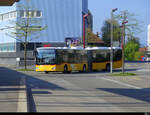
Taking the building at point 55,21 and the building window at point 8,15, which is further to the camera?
the building window at point 8,15

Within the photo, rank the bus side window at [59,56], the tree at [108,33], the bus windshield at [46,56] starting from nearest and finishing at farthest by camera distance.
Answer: the bus windshield at [46,56]
the bus side window at [59,56]
the tree at [108,33]

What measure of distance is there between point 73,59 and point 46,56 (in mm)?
3607

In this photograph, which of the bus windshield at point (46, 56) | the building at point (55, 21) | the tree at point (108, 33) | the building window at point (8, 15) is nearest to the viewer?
the bus windshield at point (46, 56)

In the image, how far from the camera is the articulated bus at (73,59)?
110 feet

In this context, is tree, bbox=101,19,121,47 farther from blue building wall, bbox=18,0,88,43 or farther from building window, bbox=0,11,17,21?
building window, bbox=0,11,17,21

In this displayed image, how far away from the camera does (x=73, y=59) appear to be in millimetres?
35969

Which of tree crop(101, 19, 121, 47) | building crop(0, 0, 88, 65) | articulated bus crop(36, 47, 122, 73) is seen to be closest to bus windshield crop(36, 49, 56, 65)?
articulated bus crop(36, 47, 122, 73)

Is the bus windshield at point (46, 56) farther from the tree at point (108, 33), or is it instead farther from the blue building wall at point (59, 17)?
the blue building wall at point (59, 17)

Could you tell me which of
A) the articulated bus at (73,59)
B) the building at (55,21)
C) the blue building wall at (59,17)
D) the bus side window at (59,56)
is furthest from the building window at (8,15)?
the bus side window at (59,56)

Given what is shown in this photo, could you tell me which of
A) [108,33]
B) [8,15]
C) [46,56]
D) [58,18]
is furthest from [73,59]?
[108,33]

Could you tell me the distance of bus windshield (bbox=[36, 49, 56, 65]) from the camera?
33469 millimetres

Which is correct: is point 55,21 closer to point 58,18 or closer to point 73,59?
point 58,18

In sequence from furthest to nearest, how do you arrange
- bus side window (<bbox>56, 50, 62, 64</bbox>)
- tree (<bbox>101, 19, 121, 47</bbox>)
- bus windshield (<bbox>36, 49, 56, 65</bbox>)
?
tree (<bbox>101, 19, 121, 47</bbox>), bus side window (<bbox>56, 50, 62, 64</bbox>), bus windshield (<bbox>36, 49, 56, 65</bbox>)

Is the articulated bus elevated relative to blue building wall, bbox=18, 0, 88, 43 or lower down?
lower down
